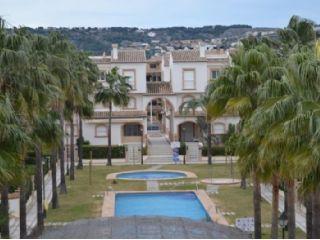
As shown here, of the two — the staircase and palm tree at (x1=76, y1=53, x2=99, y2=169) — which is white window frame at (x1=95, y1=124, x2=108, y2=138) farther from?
palm tree at (x1=76, y1=53, x2=99, y2=169)

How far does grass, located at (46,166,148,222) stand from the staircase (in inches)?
202

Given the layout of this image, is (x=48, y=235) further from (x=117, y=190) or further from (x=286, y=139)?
(x=117, y=190)

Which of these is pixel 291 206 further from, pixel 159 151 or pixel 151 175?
pixel 159 151

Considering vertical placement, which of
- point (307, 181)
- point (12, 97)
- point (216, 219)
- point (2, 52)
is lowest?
point (216, 219)

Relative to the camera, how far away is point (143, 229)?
17125 millimetres

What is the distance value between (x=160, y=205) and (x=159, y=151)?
26058mm

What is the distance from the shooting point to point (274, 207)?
20.8 metres

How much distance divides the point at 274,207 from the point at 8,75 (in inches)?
371

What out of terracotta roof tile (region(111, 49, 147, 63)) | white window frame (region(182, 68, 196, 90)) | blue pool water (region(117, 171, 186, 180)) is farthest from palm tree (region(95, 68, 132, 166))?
white window frame (region(182, 68, 196, 90))

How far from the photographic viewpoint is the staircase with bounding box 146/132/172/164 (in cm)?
5650

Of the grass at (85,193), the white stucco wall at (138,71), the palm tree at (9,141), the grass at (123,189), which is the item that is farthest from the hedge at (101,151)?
the palm tree at (9,141)

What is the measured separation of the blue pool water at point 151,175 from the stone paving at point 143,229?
26775 millimetres

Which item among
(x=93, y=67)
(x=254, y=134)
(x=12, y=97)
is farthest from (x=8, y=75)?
(x=93, y=67)

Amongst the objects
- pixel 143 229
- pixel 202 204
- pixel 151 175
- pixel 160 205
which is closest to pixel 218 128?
pixel 151 175
